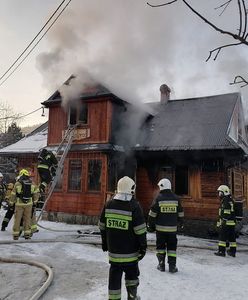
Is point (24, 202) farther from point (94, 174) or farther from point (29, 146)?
point (29, 146)

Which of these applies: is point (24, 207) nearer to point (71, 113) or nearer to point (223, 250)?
point (223, 250)

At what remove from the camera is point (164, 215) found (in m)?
6.49

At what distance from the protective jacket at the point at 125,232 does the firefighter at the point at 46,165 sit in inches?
288

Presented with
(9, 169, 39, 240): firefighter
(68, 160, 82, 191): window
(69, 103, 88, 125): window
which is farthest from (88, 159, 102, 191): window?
(9, 169, 39, 240): firefighter

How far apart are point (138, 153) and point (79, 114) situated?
129 inches

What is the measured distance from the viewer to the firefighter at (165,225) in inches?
251

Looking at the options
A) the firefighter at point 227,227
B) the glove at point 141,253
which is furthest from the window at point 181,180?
the glove at point 141,253

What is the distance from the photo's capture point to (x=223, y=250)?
8.10 meters

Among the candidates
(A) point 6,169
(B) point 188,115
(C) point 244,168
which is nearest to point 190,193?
(B) point 188,115

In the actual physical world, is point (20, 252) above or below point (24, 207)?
below

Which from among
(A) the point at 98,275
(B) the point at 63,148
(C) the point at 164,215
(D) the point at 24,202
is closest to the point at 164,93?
(B) the point at 63,148

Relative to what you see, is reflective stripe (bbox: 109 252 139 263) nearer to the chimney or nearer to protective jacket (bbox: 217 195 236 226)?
protective jacket (bbox: 217 195 236 226)

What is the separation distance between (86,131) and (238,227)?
7316 mm

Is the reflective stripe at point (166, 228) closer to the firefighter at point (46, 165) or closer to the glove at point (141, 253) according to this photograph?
the glove at point (141, 253)
